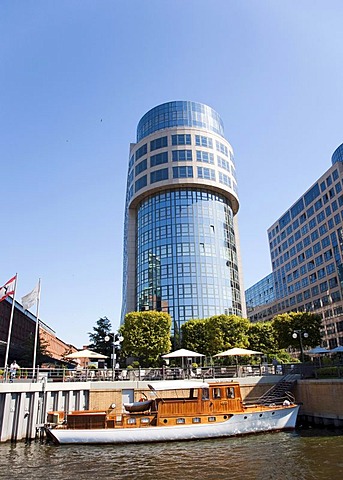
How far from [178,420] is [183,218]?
4105 cm

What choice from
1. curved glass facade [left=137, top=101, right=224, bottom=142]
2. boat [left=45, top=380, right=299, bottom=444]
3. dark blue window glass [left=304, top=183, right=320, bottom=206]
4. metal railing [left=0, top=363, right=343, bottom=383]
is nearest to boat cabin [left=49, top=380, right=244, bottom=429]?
boat [left=45, top=380, right=299, bottom=444]

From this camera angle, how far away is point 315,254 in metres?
84.6

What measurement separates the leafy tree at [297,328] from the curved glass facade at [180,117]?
3634 centimetres

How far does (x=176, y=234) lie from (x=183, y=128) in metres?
19.2

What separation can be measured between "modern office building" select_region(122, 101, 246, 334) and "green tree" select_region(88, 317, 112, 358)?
5526 millimetres

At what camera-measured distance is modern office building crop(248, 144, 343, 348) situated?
76.4m

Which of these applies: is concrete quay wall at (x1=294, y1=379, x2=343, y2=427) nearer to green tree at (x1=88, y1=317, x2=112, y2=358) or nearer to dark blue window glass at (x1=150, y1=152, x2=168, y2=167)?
green tree at (x1=88, y1=317, x2=112, y2=358)

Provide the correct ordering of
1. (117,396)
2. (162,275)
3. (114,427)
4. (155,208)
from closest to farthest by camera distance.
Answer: (114,427), (117,396), (162,275), (155,208)

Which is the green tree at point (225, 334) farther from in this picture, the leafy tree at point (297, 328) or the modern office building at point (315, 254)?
the modern office building at point (315, 254)

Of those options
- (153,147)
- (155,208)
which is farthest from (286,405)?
(153,147)

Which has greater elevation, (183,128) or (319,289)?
A: (183,128)

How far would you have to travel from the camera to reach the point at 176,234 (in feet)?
200

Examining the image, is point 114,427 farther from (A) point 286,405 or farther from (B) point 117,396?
(A) point 286,405

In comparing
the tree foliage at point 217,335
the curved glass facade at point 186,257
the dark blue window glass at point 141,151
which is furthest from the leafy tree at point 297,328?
the dark blue window glass at point 141,151
